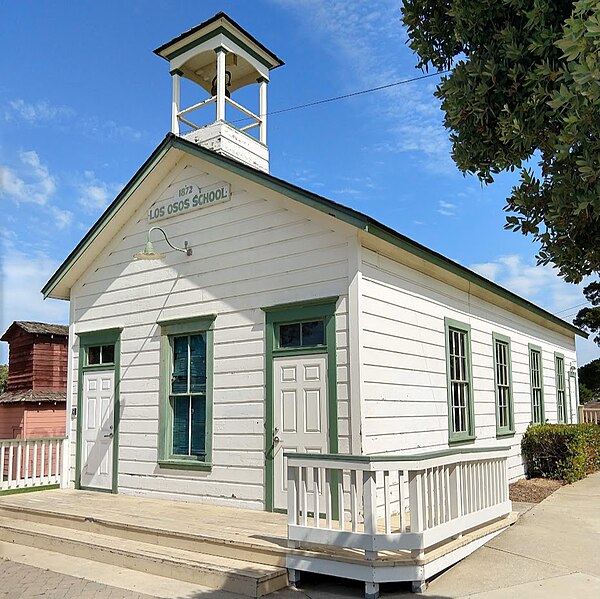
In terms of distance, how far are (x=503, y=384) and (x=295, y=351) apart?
5.73 metres

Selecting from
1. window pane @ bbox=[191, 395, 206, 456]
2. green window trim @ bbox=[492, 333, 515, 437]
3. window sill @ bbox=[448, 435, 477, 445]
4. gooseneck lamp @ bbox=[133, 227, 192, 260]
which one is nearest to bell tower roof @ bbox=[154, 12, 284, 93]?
gooseneck lamp @ bbox=[133, 227, 192, 260]

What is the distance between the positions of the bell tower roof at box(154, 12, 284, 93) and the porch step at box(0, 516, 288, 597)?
7.44 metres

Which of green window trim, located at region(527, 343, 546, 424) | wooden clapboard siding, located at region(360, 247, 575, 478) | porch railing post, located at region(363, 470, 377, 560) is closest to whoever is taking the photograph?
porch railing post, located at region(363, 470, 377, 560)

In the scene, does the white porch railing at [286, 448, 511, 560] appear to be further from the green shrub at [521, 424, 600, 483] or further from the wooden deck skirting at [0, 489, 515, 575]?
the green shrub at [521, 424, 600, 483]

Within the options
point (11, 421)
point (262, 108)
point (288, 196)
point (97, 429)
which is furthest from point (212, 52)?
point (11, 421)

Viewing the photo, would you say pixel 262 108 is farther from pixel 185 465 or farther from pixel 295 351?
pixel 185 465

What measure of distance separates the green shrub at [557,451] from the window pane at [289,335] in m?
6.89

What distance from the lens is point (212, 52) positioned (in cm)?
1087

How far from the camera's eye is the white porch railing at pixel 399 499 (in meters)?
5.79

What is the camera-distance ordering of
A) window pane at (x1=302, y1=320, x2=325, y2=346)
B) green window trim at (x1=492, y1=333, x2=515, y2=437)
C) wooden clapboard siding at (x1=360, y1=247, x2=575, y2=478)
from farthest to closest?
1. green window trim at (x1=492, y1=333, x2=515, y2=437)
2. window pane at (x1=302, y1=320, x2=325, y2=346)
3. wooden clapboard siding at (x1=360, y1=247, x2=575, y2=478)

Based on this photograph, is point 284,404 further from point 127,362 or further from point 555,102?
point 555,102

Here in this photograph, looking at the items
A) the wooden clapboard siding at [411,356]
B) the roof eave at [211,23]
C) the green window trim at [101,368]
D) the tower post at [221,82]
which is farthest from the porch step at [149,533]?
the roof eave at [211,23]

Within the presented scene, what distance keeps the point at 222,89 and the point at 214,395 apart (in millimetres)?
4842

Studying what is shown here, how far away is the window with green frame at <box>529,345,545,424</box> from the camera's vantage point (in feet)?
46.2
